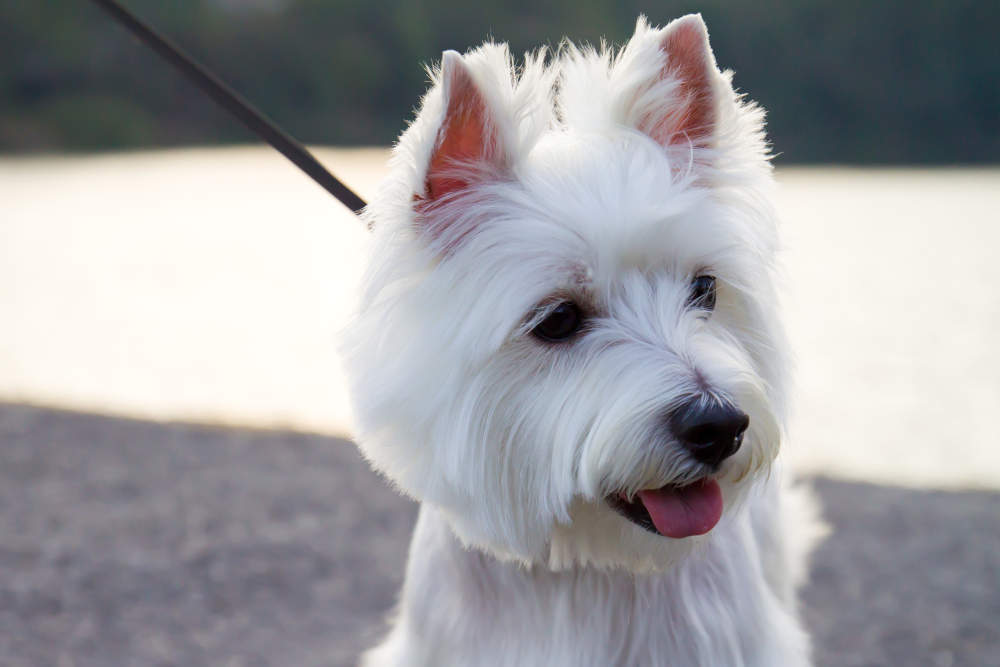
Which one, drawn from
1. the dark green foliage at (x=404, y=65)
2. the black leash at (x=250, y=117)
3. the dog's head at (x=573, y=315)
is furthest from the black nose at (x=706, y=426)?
the dark green foliage at (x=404, y=65)

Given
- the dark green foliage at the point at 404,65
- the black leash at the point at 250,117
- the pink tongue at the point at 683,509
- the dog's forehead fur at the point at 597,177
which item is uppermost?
the dark green foliage at the point at 404,65

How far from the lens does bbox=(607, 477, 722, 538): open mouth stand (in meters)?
1.94

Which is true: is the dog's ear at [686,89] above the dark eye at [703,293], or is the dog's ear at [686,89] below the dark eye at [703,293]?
above

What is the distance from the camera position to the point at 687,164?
2.18 meters

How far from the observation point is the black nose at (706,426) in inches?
71.6

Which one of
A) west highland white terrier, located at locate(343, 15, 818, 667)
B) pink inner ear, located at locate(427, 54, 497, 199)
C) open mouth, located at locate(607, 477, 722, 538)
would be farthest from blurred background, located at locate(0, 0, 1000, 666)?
open mouth, located at locate(607, 477, 722, 538)

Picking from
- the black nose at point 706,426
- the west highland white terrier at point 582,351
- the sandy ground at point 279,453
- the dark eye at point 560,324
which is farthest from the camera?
the sandy ground at point 279,453

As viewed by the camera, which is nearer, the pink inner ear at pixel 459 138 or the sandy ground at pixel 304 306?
the pink inner ear at pixel 459 138

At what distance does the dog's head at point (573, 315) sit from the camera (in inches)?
75.2

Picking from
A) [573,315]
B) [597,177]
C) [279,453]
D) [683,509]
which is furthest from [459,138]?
[279,453]

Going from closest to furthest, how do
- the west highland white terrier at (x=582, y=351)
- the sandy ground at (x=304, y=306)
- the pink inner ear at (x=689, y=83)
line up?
the west highland white terrier at (x=582, y=351) → the pink inner ear at (x=689, y=83) → the sandy ground at (x=304, y=306)

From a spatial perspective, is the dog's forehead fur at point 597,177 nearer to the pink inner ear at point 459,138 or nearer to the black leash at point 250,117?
the pink inner ear at point 459,138

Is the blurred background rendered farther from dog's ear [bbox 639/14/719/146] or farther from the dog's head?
dog's ear [bbox 639/14/719/146]

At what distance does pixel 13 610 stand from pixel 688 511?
309 cm
